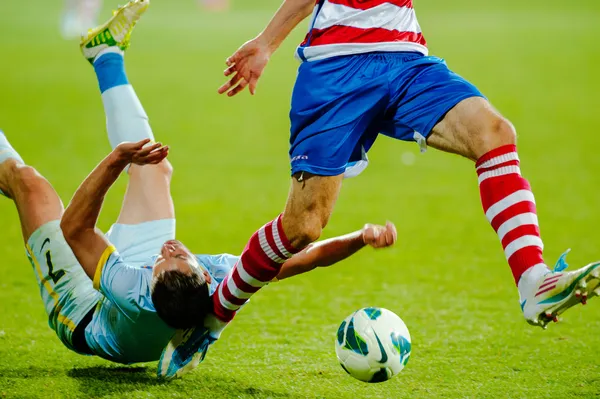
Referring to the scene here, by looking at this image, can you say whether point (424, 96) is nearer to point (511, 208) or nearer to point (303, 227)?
point (511, 208)

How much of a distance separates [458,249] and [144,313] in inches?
128

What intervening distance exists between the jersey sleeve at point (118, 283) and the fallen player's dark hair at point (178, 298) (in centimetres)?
11

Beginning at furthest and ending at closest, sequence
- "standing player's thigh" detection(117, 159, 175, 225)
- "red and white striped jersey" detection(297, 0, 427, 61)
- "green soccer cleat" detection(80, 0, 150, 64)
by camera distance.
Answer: "green soccer cleat" detection(80, 0, 150, 64), "standing player's thigh" detection(117, 159, 175, 225), "red and white striped jersey" detection(297, 0, 427, 61)

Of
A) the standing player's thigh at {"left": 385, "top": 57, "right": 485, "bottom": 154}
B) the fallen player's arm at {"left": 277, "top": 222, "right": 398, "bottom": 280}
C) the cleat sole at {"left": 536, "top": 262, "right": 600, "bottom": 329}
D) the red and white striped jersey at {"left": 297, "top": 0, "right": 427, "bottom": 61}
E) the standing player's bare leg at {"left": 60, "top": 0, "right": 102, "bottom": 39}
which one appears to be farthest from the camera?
the standing player's bare leg at {"left": 60, "top": 0, "right": 102, "bottom": 39}

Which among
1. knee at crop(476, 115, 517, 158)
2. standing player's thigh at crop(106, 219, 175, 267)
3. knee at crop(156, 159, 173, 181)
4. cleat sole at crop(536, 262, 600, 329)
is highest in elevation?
knee at crop(476, 115, 517, 158)

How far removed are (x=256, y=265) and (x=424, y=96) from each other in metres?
0.96

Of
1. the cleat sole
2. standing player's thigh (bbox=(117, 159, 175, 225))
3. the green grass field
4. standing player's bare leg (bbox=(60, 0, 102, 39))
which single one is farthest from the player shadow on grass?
standing player's bare leg (bbox=(60, 0, 102, 39))

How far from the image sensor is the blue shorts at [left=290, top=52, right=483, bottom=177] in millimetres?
3514

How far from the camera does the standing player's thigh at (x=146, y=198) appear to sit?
453cm

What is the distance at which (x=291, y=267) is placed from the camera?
13.7 feet

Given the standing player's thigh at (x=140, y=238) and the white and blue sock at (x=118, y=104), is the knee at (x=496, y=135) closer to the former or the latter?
the standing player's thigh at (x=140, y=238)

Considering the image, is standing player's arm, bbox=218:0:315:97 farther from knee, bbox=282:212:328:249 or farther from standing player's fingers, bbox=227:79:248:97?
knee, bbox=282:212:328:249

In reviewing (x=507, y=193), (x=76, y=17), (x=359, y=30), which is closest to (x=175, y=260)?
(x=359, y=30)

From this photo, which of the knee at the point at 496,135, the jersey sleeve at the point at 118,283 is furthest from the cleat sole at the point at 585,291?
the jersey sleeve at the point at 118,283
